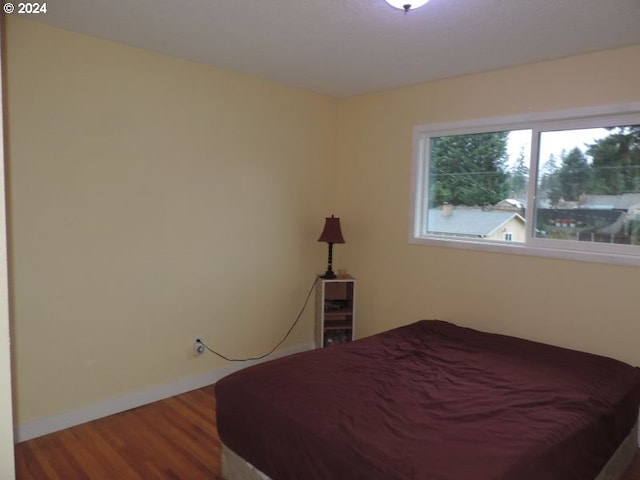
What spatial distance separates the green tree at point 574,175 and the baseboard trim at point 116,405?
2.71 metres

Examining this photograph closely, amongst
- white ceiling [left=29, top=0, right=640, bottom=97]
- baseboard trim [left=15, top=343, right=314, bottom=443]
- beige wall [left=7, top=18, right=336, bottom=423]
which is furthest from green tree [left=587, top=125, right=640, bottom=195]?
baseboard trim [left=15, top=343, right=314, bottom=443]

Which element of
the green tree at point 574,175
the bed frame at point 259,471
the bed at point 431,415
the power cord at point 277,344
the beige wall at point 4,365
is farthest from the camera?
the power cord at point 277,344

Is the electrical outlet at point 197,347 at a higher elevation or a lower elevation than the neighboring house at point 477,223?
lower

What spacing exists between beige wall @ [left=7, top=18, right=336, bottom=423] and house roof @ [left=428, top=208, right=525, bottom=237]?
1.17 meters

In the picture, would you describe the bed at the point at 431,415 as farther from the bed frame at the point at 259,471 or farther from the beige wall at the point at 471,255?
the beige wall at the point at 471,255

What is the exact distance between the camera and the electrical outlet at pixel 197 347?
3279mm

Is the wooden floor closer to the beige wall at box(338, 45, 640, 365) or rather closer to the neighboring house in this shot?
the beige wall at box(338, 45, 640, 365)

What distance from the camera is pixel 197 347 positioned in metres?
3.29

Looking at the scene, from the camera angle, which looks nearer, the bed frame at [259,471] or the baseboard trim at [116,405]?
the bed frame at [259,471]

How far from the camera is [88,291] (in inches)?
108

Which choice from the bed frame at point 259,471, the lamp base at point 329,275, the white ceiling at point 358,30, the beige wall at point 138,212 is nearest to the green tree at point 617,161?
the white ceiling at point 358,30

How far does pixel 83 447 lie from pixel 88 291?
0.90 meters

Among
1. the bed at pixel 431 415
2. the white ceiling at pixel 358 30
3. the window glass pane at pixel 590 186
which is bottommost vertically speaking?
the bed at pixel 431 415

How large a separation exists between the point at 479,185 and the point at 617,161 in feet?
2.97
